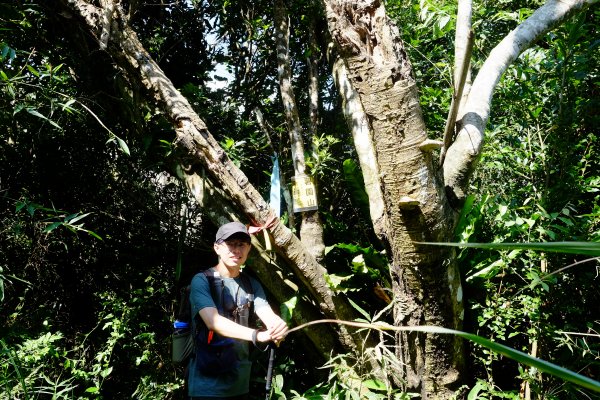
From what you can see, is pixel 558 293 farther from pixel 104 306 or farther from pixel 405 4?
pixel 104 306

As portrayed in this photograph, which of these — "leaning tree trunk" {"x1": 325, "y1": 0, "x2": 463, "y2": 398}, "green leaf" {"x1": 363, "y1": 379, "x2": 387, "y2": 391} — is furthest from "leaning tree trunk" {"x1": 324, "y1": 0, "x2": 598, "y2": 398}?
"green leaf" {"x1": 363, "y1": 379, "x2": 387, "y2": 391}

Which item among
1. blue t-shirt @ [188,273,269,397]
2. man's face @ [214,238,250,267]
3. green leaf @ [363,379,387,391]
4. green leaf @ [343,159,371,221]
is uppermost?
green leaf @ [343,159,371,221]

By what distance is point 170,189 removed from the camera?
4.92 m

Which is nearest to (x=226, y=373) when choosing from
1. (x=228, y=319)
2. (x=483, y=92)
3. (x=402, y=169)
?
(x=228, y=319)

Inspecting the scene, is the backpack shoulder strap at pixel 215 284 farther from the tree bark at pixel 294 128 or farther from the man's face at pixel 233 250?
the tree bark at pixel 294 128

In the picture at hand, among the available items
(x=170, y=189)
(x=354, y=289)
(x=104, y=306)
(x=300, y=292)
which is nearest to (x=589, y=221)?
(x=354, y=289)

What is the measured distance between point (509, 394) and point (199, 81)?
13.4 feet

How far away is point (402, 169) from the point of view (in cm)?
270

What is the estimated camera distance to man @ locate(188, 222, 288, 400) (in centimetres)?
283

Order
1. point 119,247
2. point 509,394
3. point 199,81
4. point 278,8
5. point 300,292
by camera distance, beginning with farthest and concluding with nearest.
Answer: point 199,81
point 119,247
point 278,8
point 300,292
point 509,394

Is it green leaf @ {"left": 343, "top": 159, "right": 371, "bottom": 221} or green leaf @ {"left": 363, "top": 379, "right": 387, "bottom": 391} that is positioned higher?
green leaf @ {"left": 343, "top": 159, "right": 371, "bottom": 221}

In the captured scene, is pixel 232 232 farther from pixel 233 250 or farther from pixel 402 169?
pixel 402 169

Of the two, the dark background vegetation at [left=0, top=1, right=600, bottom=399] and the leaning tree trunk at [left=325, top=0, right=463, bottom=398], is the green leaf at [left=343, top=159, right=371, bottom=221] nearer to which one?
the dark background vegetation at [left=0, top=1, right=600, bottom=399]

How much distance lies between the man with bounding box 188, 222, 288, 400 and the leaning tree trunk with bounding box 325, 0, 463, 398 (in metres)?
0.88
